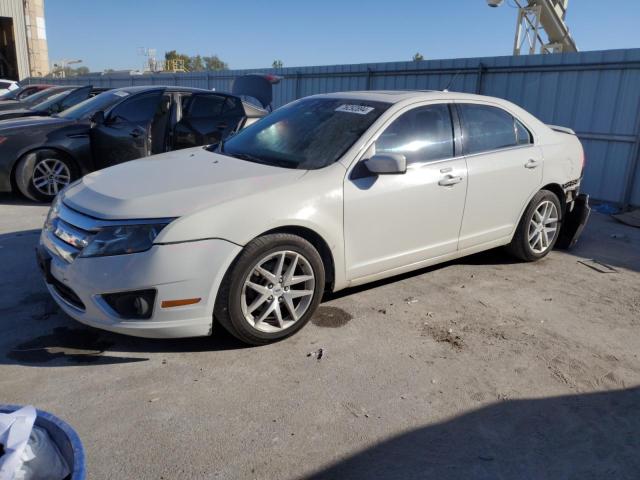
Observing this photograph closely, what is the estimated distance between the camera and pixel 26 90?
18047mm

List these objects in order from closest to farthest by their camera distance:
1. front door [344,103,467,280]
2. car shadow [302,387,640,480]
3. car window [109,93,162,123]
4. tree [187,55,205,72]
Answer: car shadow [302,387,640,480] < front door [344,103,467,280] < car window [109,93,162,123] < tree [187,55,205,72]

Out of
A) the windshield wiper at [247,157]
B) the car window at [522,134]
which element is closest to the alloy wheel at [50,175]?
the windshield wiper at [247,157]

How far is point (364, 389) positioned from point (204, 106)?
596 centimetres

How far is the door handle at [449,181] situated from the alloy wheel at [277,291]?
1.37 meters

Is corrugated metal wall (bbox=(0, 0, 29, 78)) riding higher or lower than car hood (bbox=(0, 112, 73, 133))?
higher

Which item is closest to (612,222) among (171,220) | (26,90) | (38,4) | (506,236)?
(506,236)

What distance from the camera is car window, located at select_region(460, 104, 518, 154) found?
455cm

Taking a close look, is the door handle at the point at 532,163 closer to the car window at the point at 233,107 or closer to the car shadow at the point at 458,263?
the car shadow at the point at 458,263

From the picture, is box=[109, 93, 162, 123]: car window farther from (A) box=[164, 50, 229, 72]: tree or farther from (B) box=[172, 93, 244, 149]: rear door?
(A) box=[164, 50, 229, 72]: tree

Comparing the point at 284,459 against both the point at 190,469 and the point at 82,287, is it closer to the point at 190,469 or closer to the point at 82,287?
the point at 190,469

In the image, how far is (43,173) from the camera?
7.20 metres

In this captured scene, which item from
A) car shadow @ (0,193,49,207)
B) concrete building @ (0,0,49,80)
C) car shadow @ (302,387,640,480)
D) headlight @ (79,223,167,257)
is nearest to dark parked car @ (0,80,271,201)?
car shadow @ (0,193,49,207)

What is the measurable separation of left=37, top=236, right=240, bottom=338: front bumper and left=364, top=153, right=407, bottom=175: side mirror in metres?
1.15

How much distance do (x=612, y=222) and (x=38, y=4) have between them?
4487 cm
